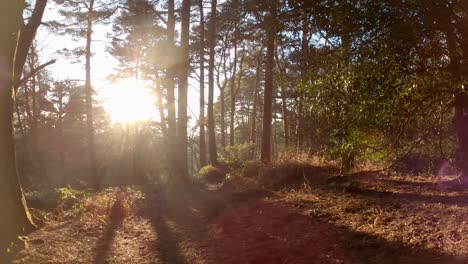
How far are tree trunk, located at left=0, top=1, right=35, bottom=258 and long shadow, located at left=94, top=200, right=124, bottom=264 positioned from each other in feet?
3.92

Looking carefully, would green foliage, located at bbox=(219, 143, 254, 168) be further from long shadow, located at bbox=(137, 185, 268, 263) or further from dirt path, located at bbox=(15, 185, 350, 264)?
dirt path, located at bbox=(15, 185, 350, 264)

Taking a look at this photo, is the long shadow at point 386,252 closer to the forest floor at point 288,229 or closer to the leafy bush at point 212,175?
the forest floor at point 288,229

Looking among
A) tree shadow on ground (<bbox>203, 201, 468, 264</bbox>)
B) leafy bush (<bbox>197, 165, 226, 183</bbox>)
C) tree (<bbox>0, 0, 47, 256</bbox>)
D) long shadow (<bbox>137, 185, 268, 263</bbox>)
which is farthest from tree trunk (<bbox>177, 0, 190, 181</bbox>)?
tree (<bbox>0, 0, 47, 256</bbox>)

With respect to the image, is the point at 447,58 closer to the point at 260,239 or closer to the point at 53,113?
the point at 260,239

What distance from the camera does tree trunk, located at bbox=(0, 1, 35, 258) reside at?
5816 mm

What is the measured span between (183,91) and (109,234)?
7.92m

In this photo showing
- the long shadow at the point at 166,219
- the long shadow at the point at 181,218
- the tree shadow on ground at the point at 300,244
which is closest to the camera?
the tree shadow on ground at the point at 300,244

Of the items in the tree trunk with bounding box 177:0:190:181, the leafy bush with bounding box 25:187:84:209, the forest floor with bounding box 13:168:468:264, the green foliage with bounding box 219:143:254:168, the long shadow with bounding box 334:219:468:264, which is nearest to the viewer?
the long shadow with bounding box 334:219:468:264

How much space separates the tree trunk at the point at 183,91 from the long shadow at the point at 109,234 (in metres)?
4.95

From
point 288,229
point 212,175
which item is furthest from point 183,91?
point 288,229

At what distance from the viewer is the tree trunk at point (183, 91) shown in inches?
571

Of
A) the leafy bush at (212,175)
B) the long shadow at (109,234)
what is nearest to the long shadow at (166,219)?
the long shadow at (109,234)

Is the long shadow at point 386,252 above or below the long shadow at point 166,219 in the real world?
above

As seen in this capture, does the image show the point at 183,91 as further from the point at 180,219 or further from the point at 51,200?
the point at 180,219
